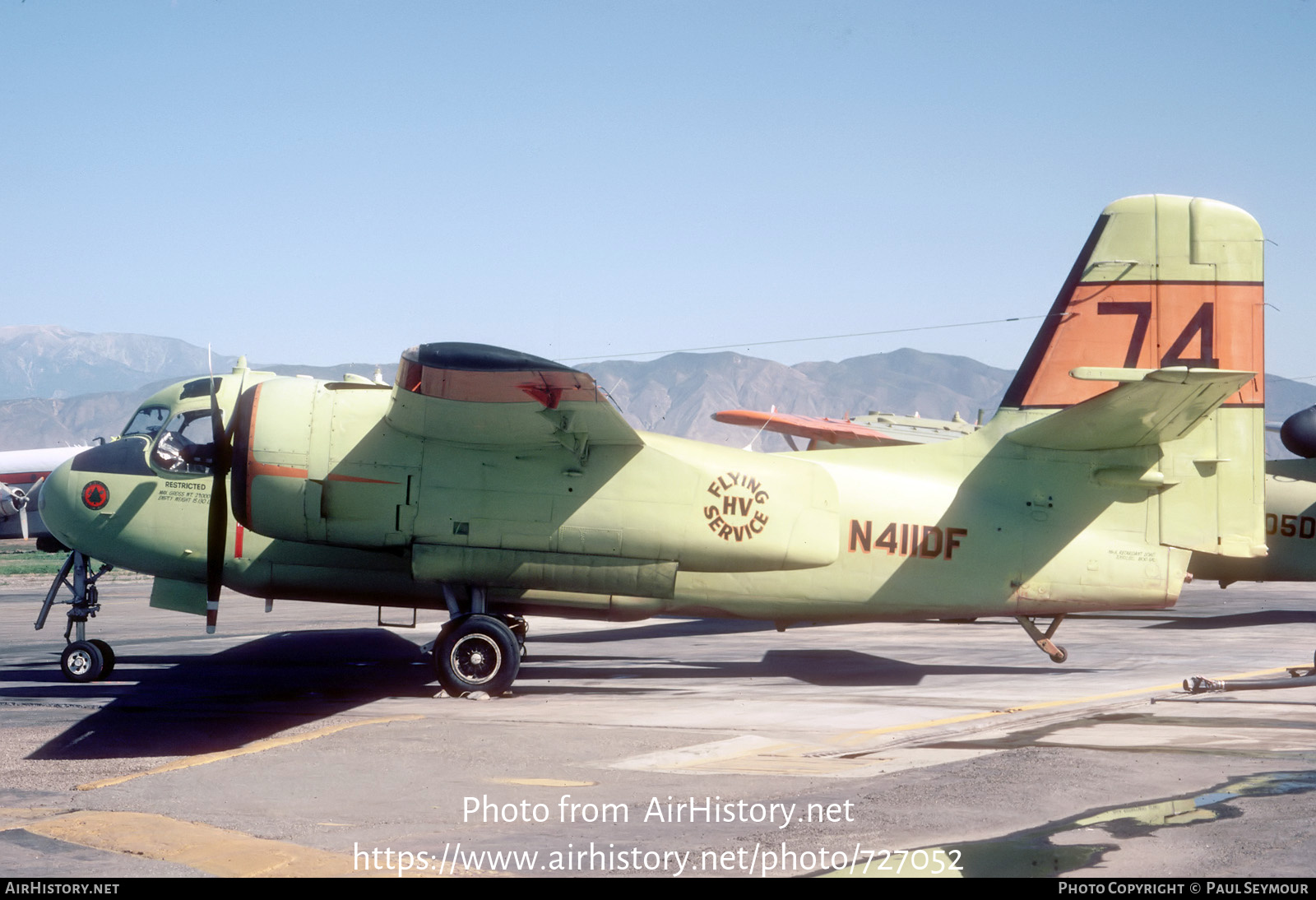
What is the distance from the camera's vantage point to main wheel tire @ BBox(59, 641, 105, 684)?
15633mm

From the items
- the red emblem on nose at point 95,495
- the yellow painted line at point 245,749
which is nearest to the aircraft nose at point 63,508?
the red emblem on nose at point 95,495

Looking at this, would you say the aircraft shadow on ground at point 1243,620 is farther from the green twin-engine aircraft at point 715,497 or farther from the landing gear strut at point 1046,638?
the green twin-engine aircraft at point 715,497

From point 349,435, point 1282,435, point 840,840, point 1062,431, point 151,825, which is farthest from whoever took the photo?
point 1282,435

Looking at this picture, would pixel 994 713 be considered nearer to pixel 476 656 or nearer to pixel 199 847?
pixel 476 656

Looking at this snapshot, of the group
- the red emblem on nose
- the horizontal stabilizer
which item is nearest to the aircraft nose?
the red emblem on nose

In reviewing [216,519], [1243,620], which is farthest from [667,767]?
[1243,620]

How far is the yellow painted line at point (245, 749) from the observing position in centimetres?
951

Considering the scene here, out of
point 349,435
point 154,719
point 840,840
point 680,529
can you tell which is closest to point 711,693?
point 680,529

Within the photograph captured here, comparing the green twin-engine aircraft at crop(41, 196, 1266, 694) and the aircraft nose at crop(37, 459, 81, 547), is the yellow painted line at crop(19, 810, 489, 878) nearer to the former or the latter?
the green twin-engine aircraft at crop(41, 196, 1266, 694)

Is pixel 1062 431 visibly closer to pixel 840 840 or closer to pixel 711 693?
pixel 711 693

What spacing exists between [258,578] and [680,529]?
6.14 meters

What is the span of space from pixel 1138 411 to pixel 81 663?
14.5 m

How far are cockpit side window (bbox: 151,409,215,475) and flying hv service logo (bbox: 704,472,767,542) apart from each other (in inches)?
269

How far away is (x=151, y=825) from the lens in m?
7.91
